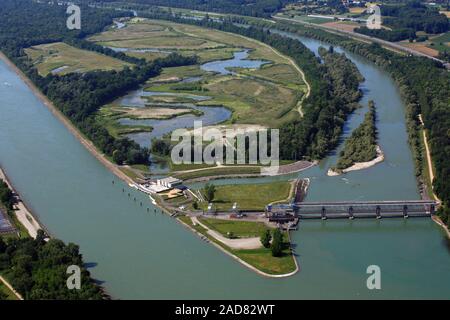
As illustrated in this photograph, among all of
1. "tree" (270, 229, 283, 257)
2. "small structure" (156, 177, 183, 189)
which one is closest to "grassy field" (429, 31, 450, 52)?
"small structure" (156, 177, 183, 189)

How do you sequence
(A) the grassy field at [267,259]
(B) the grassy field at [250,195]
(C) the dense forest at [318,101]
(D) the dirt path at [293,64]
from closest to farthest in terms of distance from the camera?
(A) the grassy field at [267,259] → (B) the grassy field at [250,195] → (C) the dense forest at [318,101] → (D) the dirt path at [293,64]

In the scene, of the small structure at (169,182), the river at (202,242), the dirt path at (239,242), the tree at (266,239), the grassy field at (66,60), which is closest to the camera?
the river at (202,242)

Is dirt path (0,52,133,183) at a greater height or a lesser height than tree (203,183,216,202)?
lesser

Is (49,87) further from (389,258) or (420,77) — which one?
(389,258)

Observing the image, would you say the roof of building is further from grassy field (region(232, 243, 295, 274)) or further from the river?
grassy field (region(232, 243, 295, 274))

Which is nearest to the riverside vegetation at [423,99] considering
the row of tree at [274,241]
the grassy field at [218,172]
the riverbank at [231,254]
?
the row of tree at [274,241]

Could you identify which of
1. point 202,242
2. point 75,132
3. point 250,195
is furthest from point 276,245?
point 75,132

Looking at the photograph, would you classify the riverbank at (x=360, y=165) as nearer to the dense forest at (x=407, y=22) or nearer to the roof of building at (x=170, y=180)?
the roof of building at (x=170, y=180)

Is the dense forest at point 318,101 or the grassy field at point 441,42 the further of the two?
the grassy field at point 441,42
